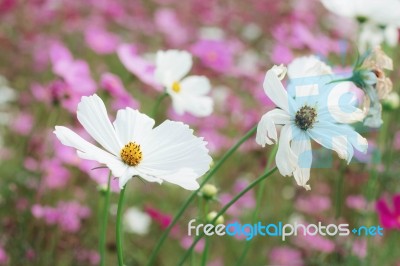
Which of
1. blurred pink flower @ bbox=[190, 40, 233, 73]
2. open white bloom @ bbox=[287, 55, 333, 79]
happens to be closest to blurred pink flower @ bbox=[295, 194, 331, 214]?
blurred pink flower @ bbox=[190, 40, 233, 73]

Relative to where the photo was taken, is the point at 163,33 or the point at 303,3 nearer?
the point at 163,33

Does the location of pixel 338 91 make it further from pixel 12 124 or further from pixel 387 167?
pixel 12 124

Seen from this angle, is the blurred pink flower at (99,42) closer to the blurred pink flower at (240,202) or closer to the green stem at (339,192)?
the blurred pink flower at (240,202)

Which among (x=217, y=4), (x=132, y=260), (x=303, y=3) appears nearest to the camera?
(x=132, y=260)

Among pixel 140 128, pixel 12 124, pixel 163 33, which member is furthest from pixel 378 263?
pixel 163 33

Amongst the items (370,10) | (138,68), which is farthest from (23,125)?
(370,10)

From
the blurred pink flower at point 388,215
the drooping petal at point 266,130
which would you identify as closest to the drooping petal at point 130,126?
the drooping petal at point 266,130

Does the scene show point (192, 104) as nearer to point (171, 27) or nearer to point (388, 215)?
point (388, 215)
